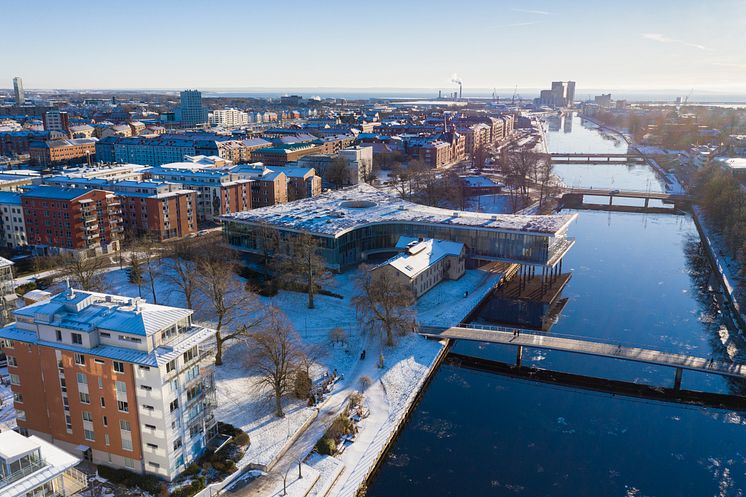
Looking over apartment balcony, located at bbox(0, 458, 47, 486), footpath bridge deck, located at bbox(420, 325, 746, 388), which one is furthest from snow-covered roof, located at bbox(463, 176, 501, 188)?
apartment balcony, located at bbox(0, 458, 47, 486)

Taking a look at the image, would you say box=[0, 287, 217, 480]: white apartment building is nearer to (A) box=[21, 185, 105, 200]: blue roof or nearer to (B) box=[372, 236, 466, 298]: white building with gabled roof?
(B) box=[372, 236, 466, 298]: white building with gabled roof

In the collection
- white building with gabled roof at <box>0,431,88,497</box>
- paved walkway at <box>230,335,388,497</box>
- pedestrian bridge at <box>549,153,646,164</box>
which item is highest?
white building with gabled roof at <box>0,431,88,497</box>

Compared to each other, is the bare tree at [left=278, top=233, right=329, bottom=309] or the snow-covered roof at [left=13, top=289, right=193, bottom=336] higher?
the snow-covered roof at [left=13, top=289, right=193, bottom=336]

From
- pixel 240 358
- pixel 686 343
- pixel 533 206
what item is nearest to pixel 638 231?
pixel 533 206

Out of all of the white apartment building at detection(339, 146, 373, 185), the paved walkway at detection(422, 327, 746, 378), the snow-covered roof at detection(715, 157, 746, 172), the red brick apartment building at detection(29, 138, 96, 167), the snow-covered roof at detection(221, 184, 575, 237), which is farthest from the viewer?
the red brick apartment building at detection(29, 138, 96, 167)

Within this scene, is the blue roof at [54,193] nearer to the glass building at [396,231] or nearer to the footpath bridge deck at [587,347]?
the glass building at [396,231]

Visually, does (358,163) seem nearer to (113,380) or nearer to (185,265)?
(185,265)

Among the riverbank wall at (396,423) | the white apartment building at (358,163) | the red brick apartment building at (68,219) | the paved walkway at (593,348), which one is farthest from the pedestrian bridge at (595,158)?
the riverbank wall at (396,423)
